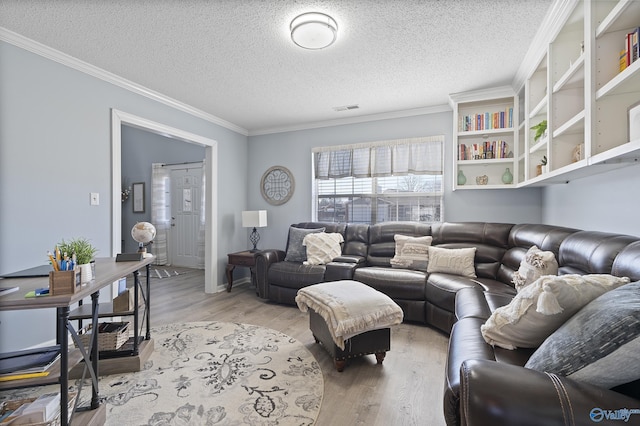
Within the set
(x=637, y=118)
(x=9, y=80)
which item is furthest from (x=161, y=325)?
(x=637, y=118)

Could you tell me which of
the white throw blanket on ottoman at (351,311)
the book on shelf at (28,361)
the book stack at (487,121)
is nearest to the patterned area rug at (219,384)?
the white throw blanket on ottoman at (351,311)

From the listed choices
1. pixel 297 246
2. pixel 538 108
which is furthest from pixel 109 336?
pixel 538 108

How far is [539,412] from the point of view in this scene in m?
0.72

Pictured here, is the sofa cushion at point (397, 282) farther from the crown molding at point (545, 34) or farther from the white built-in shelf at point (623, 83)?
the crown molding at point (545, 34)

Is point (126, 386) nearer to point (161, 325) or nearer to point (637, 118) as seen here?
point (161, 325)

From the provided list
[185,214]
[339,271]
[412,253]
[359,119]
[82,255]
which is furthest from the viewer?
[185,214]

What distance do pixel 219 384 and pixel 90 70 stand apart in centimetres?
310

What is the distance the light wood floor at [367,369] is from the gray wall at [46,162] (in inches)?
44.7

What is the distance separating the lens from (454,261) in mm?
3070

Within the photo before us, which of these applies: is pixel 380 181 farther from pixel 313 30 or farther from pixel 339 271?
pixel 313 30

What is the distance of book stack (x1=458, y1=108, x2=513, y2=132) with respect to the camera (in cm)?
337

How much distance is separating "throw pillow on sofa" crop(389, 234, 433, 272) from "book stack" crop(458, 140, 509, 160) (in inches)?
45.5

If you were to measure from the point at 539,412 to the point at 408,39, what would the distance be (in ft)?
8.15

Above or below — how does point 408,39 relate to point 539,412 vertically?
above
